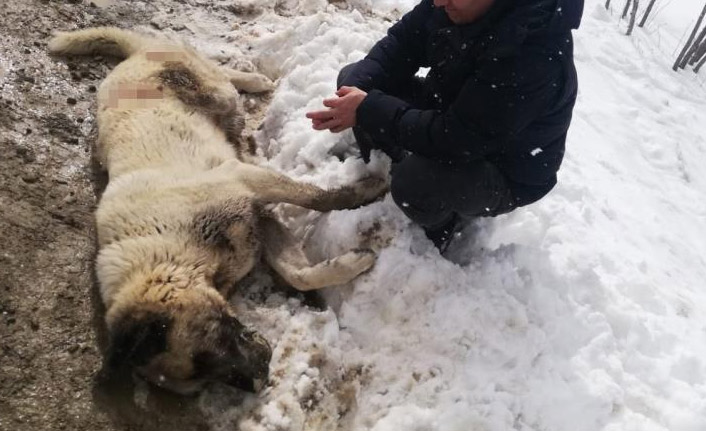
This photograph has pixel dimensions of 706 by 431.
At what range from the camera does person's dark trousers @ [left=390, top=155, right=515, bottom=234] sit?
2.78 metres

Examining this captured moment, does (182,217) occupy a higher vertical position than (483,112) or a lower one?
lower

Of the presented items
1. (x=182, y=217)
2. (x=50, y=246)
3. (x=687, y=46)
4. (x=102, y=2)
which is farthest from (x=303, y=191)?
(x=687, y=46)

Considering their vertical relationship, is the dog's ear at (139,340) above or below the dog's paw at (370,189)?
below

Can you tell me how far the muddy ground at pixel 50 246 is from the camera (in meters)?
2.63

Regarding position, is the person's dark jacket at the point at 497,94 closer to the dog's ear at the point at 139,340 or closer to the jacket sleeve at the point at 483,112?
the jacket sleeve at the point at 483,112

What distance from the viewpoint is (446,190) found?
2.80 metres

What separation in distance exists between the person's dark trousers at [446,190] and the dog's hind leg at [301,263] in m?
0.39

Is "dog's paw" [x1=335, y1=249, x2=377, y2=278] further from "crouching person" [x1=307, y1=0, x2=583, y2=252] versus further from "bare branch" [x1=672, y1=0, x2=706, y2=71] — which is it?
"bare branch" [x1=672, y1=0, x2=706, y2=71]

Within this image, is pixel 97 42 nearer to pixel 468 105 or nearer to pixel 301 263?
pixel 301 263

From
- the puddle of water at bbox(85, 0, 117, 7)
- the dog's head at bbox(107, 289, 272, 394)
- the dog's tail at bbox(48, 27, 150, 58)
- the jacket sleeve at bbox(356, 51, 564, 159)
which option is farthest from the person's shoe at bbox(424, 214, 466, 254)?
the puddle of water at bbox(85, 0, 117, 7)

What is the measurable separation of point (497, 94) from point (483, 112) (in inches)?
3.9

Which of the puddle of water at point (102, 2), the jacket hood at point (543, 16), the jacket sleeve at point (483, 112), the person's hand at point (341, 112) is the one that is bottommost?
the puddle of water at point (102, 2)

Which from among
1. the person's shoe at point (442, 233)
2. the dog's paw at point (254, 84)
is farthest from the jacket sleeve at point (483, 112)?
the dog's paw at point (254, 84)

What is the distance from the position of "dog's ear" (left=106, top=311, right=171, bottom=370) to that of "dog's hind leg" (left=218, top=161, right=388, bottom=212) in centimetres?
106
